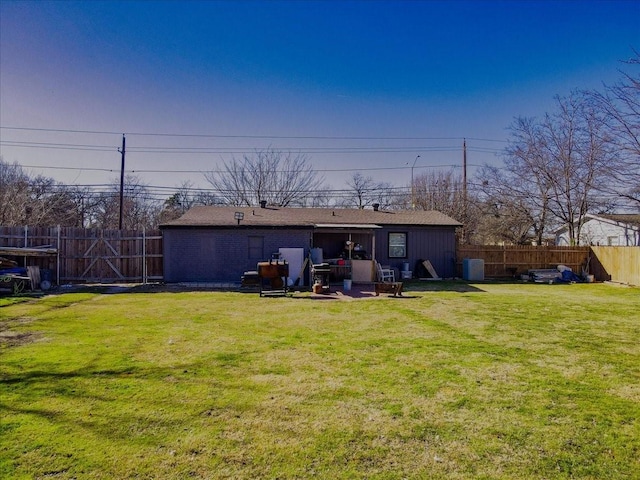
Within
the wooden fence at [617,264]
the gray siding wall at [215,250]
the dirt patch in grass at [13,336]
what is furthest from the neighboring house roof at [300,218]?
the dirt patch in grass at [13,336]

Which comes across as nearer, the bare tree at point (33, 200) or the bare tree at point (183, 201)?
the bare tree at point (33, 200)

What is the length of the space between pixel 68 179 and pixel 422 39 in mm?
27596

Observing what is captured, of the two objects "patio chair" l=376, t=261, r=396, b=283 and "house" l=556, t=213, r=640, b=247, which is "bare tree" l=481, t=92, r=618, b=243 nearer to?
"house" l=556, t=213, r=640, b=247

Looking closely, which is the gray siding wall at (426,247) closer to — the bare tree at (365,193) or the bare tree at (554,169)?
the bare tree at (554,169)

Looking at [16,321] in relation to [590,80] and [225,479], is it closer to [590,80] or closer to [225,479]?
[225,479]

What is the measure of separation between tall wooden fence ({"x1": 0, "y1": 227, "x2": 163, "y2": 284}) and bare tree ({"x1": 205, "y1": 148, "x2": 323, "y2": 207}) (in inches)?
623

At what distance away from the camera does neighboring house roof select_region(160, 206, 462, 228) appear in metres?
14.5

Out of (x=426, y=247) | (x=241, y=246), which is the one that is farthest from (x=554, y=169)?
(x=241, y=246)

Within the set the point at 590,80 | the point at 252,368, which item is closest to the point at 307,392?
the point at 252,368

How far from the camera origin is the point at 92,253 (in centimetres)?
1390

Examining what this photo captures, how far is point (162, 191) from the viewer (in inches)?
1171

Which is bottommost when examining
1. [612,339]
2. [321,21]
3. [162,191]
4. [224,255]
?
[612,339]

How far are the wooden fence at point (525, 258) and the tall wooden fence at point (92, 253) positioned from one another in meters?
14.7

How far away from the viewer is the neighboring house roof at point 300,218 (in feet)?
47.5
